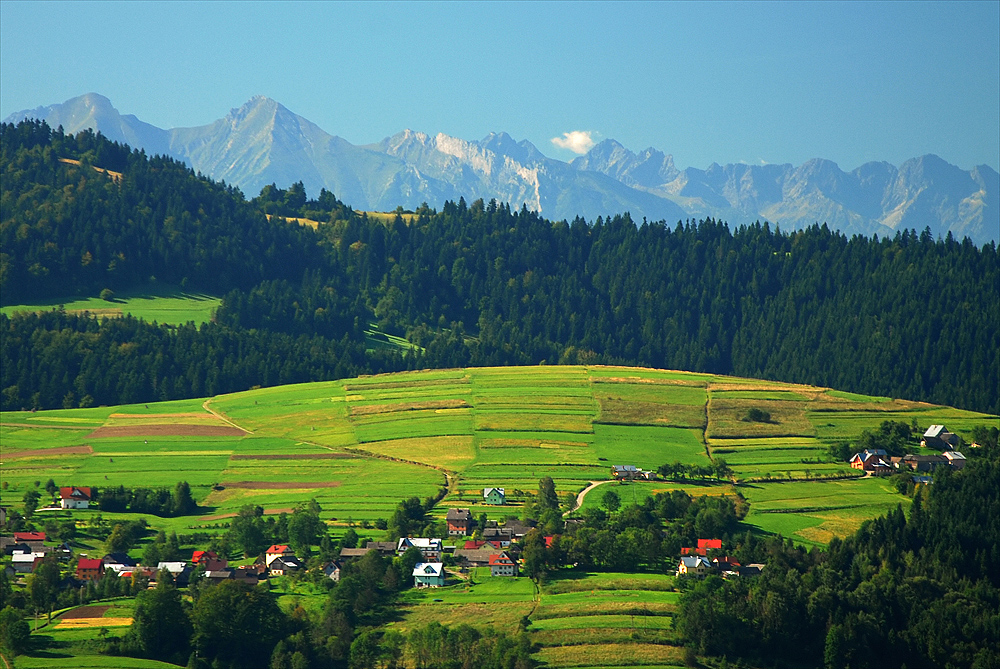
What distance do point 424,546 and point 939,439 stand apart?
214 feet

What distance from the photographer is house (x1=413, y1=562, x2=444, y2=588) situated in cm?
9262

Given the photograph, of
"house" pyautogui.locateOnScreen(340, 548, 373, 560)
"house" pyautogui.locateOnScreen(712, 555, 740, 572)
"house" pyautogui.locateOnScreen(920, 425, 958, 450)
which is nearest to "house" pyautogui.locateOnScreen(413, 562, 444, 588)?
"house" pyautogui.locateOnScreen(340, 548, 373, 560)

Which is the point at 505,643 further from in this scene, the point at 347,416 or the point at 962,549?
the point at 347,416

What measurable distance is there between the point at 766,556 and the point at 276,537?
41874 millimetres

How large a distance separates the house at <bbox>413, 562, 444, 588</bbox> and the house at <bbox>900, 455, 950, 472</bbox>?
57022 mm

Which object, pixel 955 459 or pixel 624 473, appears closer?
pixel 624 473

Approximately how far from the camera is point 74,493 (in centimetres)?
11394

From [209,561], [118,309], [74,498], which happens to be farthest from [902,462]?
[118,309]

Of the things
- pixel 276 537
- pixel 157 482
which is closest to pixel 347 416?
pixel 157 482

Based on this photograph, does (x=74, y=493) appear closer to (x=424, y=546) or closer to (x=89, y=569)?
(x=89, y=569)

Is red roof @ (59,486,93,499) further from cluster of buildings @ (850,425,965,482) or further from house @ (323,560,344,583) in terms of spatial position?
cluster of buildings @ (850,425,965,482)

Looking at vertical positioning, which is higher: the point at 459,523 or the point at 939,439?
the point at 939,439

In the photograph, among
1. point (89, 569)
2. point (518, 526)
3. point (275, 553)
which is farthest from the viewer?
point (518, 526)

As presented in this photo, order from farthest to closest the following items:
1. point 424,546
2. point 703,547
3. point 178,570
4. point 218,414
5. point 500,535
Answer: point 218,414 → point 500,535 → point 424,546 → point 703,547 → point 178,570
